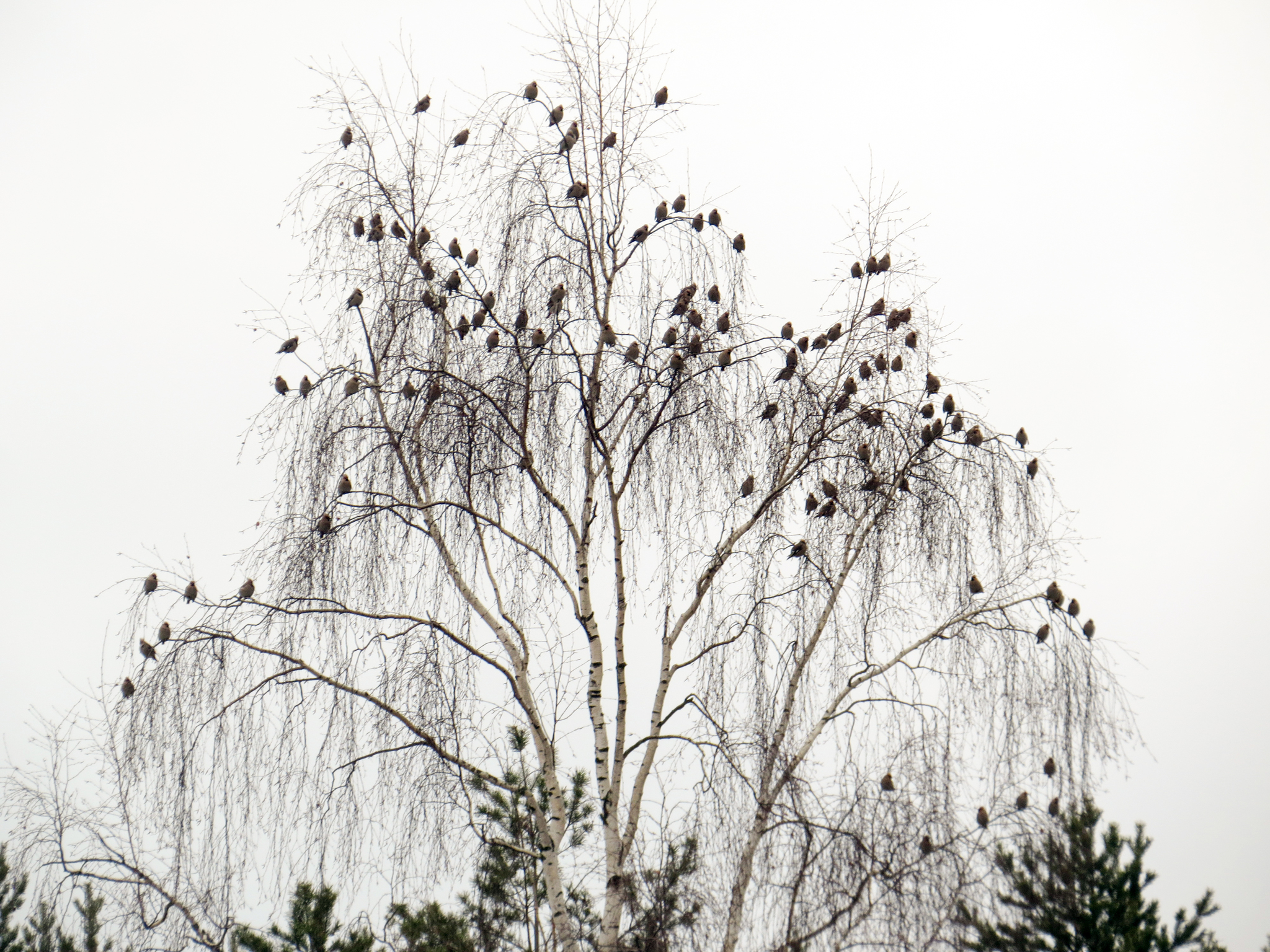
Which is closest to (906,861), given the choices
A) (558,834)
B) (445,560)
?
(558,834)

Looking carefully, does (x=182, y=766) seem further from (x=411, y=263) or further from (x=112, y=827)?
(x=411, y=263)

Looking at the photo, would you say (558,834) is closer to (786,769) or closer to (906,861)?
(786,769)

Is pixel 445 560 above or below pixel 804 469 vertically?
below

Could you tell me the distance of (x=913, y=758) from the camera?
540 centimetres

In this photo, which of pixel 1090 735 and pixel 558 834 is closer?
pixel 1090 735

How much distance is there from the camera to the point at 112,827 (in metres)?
6.89

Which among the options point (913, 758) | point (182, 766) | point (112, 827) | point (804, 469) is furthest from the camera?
point (112, 827)

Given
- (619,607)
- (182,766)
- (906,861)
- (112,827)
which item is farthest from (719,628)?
(112,827)

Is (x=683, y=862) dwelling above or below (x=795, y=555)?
below

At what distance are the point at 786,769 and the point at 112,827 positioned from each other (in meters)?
4.37

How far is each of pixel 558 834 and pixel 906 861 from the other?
190cm

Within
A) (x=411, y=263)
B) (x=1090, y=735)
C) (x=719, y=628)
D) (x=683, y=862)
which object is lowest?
(x=683, y=862)

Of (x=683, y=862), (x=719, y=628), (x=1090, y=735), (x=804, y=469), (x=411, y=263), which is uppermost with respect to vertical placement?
(x=411, y=263)

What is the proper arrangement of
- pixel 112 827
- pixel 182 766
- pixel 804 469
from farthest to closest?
pixel 112 827
pixel 804 469
pixel 182 766
